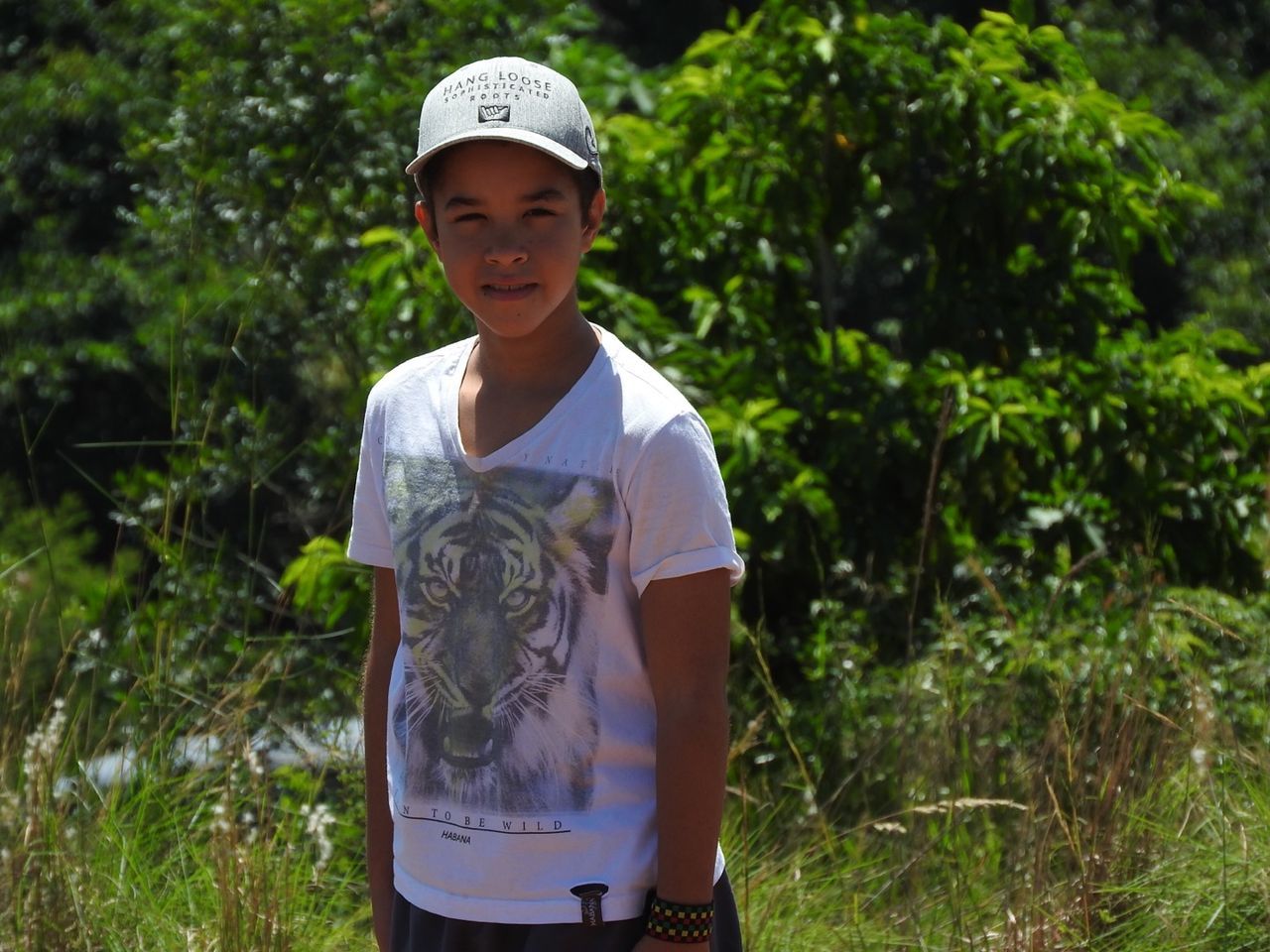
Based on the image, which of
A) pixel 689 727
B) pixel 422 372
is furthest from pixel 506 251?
pixel 689 727

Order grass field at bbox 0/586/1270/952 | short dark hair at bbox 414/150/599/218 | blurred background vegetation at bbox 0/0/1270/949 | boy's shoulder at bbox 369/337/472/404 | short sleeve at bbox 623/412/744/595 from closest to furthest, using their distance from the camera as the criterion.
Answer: short sleeve at bbox 623/412/744/595 → short dark hair at bbox 414/150/599/218 → boy's shoulder at bbox 369/337/472/404 → grass field at bbox 0/586/1270/952 → blurred background vegetation at bbox 0/0/1270/949

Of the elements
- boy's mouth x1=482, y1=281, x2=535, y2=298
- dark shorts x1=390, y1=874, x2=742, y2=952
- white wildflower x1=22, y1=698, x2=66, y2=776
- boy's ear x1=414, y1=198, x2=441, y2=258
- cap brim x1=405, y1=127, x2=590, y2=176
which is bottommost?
white wildflower x1=22, y1=698, x2=66, y2=776

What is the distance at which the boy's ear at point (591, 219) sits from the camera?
1.93 m

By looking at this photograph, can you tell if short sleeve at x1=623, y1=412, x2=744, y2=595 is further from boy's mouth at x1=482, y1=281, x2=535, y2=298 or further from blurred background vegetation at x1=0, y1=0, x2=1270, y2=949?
blurred background vegetation at x1=0, y1=0, x2=1270, y2=949

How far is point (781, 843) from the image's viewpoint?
3.98m

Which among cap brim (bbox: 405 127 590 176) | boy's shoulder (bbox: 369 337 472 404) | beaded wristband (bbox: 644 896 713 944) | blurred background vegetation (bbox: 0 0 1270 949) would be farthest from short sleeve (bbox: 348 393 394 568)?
blurred background vegetation (bbox: 0 0 1270 949)

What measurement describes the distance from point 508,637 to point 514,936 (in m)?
0.33

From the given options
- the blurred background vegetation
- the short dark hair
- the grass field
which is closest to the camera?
the short dark hair

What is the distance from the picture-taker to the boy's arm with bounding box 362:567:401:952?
2.09 metres

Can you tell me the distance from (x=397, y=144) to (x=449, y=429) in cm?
336

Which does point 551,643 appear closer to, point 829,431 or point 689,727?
point 689,727

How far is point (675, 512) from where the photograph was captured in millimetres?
1751

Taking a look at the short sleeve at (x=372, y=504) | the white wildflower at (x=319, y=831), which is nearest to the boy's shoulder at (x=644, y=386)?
the short sleeve at (x=372, y=504)

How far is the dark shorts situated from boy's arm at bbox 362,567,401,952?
16 centimetres
